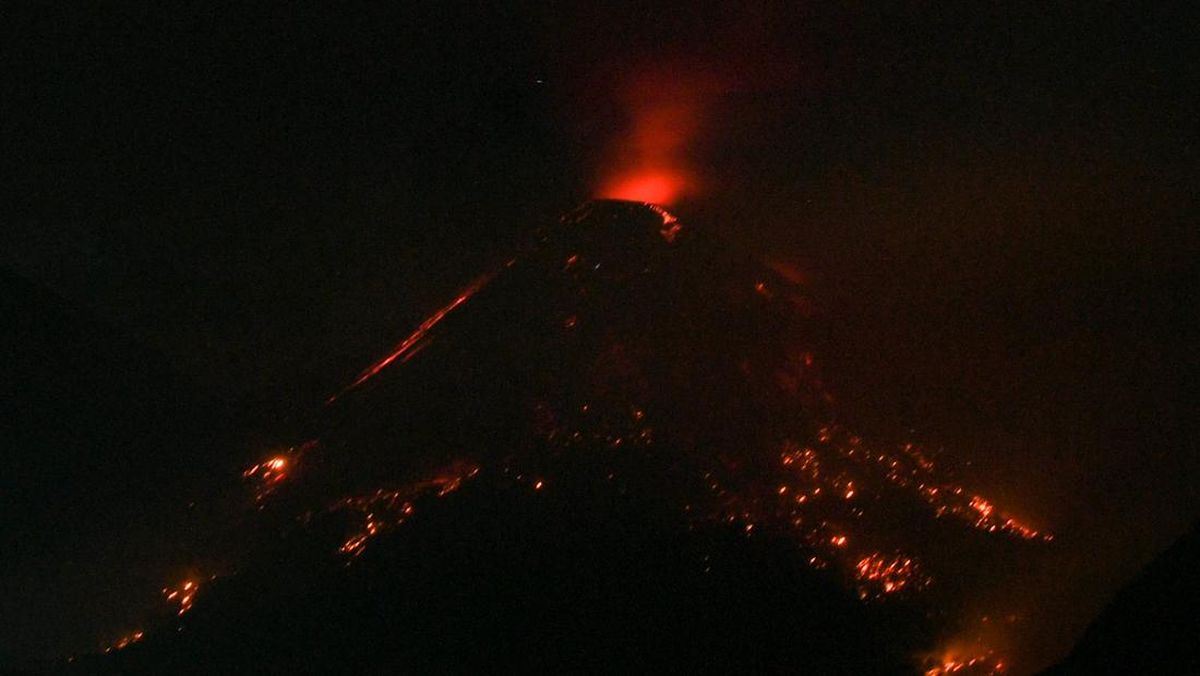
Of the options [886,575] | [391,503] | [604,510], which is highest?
[391,503]

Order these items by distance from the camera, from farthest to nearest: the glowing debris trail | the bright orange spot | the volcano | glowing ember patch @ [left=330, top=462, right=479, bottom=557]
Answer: the bright orange spot → the glowing debris trail → glowing ember patch @ [left=330, top=462, right=479, bottom=557] → the volcano

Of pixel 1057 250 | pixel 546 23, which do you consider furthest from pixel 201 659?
pixel 1057 250

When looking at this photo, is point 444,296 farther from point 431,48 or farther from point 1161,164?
point 1161,164

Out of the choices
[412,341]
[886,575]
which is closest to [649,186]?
[412,341]

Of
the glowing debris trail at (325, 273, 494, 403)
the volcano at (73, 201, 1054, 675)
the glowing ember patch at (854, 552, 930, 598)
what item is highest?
the glowing debris trail at (325, 273, 494, 403)

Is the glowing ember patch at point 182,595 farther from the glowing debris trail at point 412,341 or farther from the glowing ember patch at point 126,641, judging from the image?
the glowing debris trail at point 412,341

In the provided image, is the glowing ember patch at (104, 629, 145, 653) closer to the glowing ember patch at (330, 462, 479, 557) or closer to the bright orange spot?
the glowing ember patch at (330, 462, 479, 557)

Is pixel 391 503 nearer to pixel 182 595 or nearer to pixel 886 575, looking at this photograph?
pixel 182 595

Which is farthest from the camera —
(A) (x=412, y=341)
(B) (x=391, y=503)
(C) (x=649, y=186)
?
(C) (x=649, y=186)

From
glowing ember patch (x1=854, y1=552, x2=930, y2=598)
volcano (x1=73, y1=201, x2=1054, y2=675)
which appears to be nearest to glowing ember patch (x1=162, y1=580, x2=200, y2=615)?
volcano (x1=73, y1=201, x2=1054, y2=675)
